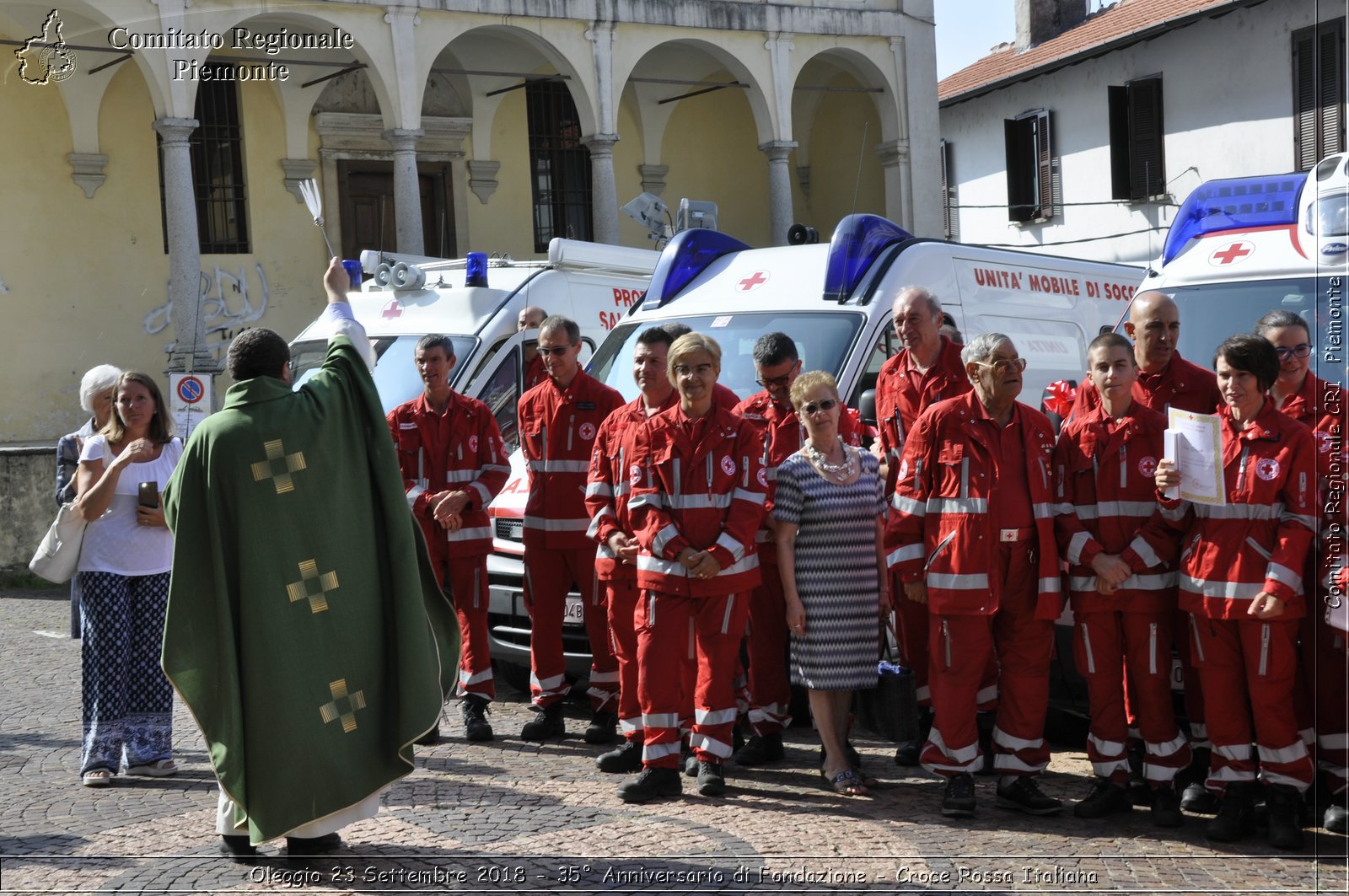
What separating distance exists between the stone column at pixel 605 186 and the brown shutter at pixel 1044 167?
388 inches

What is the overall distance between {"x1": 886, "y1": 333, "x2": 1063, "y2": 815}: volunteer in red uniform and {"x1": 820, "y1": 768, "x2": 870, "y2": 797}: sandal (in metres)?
0.41

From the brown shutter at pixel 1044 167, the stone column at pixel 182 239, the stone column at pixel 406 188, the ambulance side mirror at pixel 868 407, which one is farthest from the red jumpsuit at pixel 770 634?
the brown shutter at pixel 1044 167

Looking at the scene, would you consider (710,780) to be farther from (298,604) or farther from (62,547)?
(62,547)

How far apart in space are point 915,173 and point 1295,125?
5.93 m

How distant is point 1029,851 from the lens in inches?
206

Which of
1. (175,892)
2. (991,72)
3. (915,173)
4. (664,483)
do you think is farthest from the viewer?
(991,72)

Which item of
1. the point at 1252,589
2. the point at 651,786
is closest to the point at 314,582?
the point at 651,786

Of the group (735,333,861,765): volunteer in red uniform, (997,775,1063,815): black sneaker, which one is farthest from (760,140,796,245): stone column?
(997,775,1063,815): black sneaker

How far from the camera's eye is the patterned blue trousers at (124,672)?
663 cm

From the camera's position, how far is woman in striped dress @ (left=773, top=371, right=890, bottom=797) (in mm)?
6082

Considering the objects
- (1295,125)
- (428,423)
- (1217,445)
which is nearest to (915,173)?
(1295,125)

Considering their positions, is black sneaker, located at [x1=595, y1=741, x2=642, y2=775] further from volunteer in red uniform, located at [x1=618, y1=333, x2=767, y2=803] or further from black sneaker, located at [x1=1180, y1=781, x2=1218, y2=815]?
black sneaker, located at [x1=1180, y1=781, x2=1218, y2=815]

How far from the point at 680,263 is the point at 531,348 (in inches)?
69.3

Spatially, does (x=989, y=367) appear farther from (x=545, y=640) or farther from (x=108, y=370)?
(x=108, y=370)
